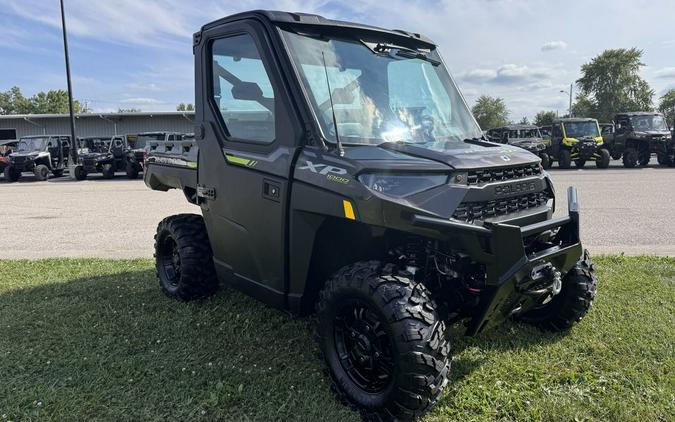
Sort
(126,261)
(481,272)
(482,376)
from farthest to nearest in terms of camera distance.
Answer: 1. (126,261)
2. (482,376)
3. (481,272)

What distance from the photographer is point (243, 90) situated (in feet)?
12.0

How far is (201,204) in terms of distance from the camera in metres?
4.22

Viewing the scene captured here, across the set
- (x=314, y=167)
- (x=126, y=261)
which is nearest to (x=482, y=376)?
(x=314, y=167)

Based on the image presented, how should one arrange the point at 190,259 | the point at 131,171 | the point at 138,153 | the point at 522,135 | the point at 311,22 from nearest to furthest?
1. the point at 311,22
2. the point at 190,259
3. the point at 138,153
4. the point at 131,171
5. the point at 522,135

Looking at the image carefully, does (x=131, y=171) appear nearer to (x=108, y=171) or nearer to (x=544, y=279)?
(x=108, y=171)

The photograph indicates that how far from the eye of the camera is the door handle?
10.8ft

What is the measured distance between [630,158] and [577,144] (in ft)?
7.74

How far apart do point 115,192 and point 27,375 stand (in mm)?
13688

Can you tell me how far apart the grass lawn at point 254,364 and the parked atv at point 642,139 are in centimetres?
1935

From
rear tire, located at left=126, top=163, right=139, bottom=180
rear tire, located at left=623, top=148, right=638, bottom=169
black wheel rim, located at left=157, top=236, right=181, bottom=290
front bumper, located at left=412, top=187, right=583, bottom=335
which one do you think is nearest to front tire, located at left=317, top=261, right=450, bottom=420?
front bumper, located at left=412, top=187, right=583, bottom=335

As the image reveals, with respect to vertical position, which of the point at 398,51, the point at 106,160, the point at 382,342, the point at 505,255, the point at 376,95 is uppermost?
the point at 398,51

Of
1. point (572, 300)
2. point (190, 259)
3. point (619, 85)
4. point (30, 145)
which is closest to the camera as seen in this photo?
point (572, 300)

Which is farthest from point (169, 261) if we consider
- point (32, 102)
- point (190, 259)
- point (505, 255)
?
point (32, 102)

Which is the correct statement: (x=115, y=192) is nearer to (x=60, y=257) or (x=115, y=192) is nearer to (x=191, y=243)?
(x=60, y=257)
